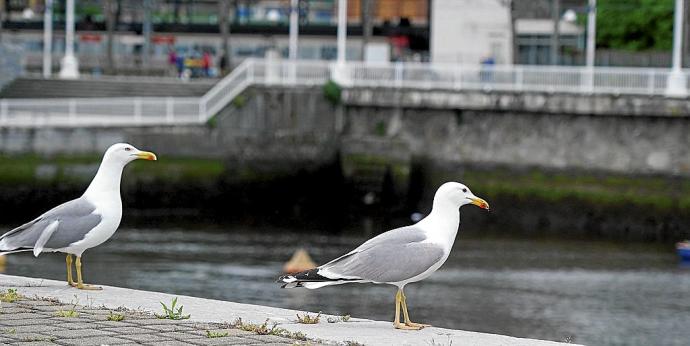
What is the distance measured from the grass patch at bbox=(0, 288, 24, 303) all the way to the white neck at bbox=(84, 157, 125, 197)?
1.36 m

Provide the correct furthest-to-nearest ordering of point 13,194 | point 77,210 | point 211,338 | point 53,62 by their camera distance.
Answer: point 53,62 → point 13,194 → point 77,210 → point 211,338

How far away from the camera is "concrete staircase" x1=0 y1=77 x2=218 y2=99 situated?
4769cm

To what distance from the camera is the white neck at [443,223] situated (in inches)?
456

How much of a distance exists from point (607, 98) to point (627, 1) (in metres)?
23.1

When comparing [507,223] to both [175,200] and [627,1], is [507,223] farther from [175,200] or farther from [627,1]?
[627,1]

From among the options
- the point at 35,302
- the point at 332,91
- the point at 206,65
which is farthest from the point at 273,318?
the point at 206,65

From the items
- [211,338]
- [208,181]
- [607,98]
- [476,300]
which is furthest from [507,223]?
[211,338]

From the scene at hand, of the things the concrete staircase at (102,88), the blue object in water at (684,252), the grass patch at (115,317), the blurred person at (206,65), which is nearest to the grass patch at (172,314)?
the grass patch at (115,317)

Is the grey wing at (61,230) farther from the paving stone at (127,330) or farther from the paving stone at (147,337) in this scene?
the paving stone at (147,337)

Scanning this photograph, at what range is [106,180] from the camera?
13.4 meters

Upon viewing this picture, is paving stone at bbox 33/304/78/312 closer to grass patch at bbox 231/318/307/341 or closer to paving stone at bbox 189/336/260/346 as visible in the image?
grass patch at bbox 231/318/307/341

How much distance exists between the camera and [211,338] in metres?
10.2

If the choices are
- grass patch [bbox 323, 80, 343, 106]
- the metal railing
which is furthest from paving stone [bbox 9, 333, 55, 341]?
grass patch [bbox 323, 80, 343, 106]

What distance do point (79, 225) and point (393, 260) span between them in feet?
10.7
